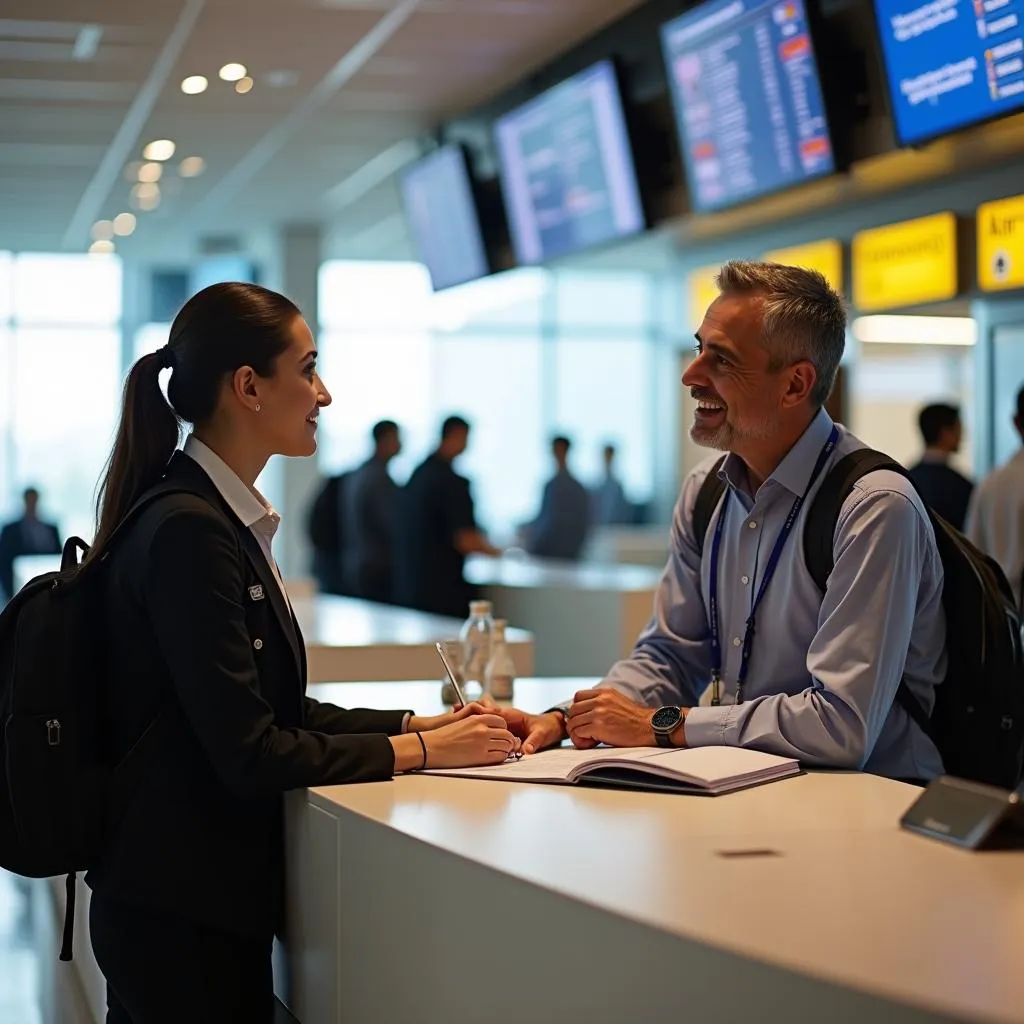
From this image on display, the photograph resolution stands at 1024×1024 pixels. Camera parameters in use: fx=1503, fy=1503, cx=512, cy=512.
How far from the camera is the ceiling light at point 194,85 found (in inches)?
263

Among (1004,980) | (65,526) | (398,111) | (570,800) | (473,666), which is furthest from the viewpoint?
(65,526)

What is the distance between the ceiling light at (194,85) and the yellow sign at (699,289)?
2917 millimetres

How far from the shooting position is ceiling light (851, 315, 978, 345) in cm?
684

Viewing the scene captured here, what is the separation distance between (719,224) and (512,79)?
1594mm

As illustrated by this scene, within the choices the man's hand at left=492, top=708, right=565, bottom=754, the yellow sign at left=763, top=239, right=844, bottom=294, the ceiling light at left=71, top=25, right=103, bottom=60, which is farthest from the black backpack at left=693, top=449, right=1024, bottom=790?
the yellow sign at left=763, top=239, right=844, bottom=294

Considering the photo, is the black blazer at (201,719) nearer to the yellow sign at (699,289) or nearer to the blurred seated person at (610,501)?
the yellow sign at (699,289)

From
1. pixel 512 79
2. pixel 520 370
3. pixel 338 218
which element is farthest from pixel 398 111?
pixel 520 370

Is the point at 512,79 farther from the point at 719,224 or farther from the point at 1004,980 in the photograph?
the point at 1004,980

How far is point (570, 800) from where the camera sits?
189 cm

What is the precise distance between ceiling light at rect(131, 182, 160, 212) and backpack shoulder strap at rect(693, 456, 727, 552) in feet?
25.7

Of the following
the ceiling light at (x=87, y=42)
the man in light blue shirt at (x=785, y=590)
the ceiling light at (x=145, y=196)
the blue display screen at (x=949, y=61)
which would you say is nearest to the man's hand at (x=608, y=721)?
the man in light blue shirt at (x=785, y=590)

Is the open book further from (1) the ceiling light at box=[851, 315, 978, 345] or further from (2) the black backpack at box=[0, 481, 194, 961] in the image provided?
(1) the ceiling light at box=[851, 315, 978, 345]

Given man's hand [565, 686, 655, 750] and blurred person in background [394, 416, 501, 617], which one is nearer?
man's hand [565, 686, 655, 750]

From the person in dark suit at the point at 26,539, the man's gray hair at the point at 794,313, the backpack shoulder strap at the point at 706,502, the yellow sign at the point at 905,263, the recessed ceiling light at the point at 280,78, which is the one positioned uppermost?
the recessed ceiling light at the point at 280,78
